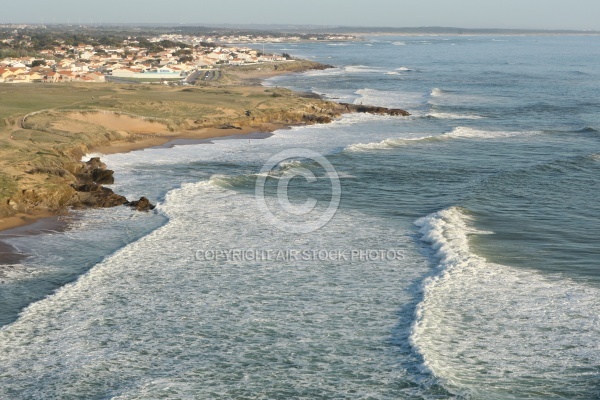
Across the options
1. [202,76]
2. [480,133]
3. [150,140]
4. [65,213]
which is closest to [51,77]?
[202,76]

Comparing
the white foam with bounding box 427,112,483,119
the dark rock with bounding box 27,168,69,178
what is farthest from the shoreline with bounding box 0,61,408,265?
the dark rock with bounding box 27,168,69,178

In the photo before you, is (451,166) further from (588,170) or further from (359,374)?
(359,374)

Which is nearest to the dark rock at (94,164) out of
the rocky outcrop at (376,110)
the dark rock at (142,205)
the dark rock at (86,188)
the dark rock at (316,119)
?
the dark rock at (86,188)

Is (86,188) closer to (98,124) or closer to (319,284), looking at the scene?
(319,284)

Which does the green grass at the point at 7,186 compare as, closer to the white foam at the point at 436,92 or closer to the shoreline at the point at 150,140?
the shoreline at the point at 150,140

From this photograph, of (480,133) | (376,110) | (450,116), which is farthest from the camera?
(376,110)

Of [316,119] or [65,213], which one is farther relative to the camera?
[316,119]
